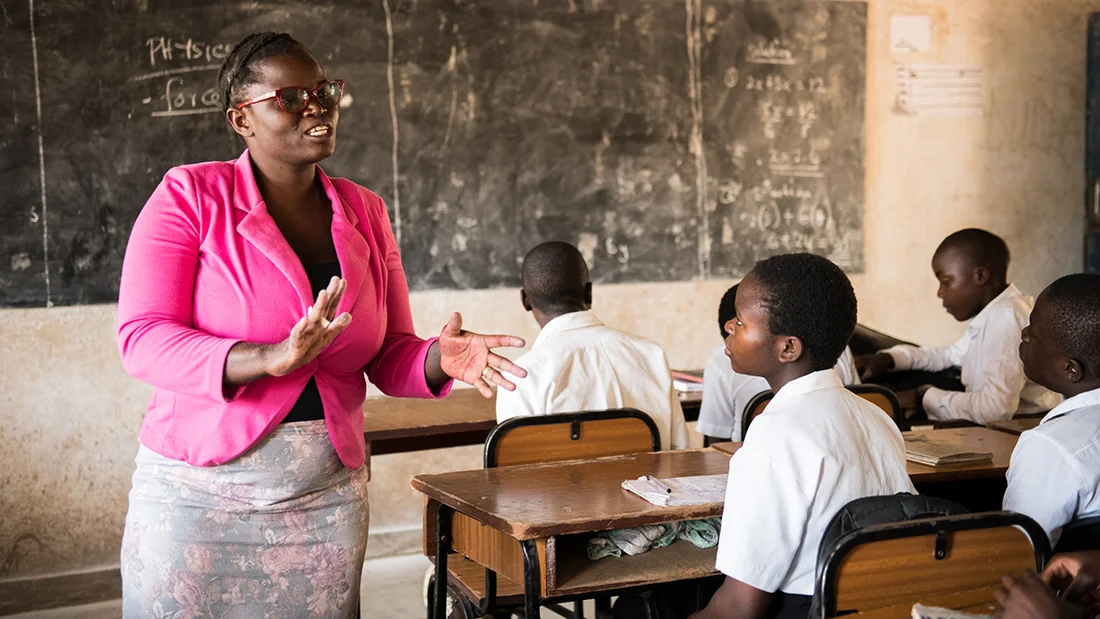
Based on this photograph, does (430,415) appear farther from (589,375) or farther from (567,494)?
(567,494)

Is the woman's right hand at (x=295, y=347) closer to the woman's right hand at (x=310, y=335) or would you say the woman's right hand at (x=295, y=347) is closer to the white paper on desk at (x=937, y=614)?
the woman's right hand at (x=310, y=335)

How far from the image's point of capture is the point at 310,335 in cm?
158

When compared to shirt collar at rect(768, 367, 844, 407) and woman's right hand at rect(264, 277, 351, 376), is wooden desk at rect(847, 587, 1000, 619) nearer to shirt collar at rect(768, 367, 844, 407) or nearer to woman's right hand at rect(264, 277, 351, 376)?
shirt collar at rect(768, 367, 844, 407)

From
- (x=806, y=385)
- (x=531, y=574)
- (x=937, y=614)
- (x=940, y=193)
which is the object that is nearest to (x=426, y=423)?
(x=531, y=574)

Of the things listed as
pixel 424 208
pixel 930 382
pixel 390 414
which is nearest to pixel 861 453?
pixel 390 414

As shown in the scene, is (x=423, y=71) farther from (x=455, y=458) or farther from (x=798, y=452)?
(x=798, y=452)

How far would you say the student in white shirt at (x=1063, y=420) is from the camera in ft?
6.86

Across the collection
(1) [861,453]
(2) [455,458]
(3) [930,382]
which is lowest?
(2) [455,458]

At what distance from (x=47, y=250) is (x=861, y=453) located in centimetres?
331

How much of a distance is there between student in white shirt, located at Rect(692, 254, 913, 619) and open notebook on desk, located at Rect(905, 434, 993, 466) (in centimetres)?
72

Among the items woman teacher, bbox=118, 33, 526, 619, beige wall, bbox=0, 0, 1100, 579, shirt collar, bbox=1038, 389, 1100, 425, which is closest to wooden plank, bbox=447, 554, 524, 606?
woman teacher, bbox=118, 33, 526, 619

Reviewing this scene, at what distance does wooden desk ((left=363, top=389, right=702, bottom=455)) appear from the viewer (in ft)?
11.6

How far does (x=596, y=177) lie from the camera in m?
5.11

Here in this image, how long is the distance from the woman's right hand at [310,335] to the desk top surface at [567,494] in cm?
63
